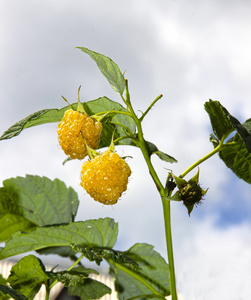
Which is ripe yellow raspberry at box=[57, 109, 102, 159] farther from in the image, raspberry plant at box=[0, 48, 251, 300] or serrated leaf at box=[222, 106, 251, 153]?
serrated leaf at box=[222, 106, 251, 153]

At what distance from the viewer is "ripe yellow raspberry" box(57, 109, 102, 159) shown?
40.6 inches

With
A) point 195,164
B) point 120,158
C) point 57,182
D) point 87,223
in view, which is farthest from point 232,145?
point 57,182

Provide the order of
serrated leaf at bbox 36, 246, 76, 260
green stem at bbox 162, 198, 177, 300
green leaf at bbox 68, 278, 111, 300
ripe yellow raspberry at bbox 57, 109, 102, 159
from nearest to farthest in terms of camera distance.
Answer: green stem at bbox 162, 198, 177, 300 → ripe yellow raspberry at bbox 57, 109, 102, 159 → green leaf at bbox 68, 278, 111, 300 → serrated leaf at bbox 36, 246, 76, 260

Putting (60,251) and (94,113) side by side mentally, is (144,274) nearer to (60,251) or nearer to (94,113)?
(60,251)

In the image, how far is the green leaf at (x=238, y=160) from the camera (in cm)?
121

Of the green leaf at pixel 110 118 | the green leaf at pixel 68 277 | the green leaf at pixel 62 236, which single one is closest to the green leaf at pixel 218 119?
the green leaf at pixel 110 118

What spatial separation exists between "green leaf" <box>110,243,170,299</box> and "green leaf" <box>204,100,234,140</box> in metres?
0.37

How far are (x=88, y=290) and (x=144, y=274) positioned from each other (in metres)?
0.16

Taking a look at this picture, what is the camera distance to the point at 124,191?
3.52ft

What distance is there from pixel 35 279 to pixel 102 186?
301 millimetres

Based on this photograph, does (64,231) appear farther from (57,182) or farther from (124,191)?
(57,182)

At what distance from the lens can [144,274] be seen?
125 centimetres

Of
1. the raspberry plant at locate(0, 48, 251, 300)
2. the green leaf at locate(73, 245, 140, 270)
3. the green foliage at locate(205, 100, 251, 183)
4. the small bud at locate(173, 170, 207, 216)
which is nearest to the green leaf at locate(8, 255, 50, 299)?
the raspberry plant at locate(0, 48, 251, 300)

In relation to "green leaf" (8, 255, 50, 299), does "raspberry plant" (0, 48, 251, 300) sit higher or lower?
higher
